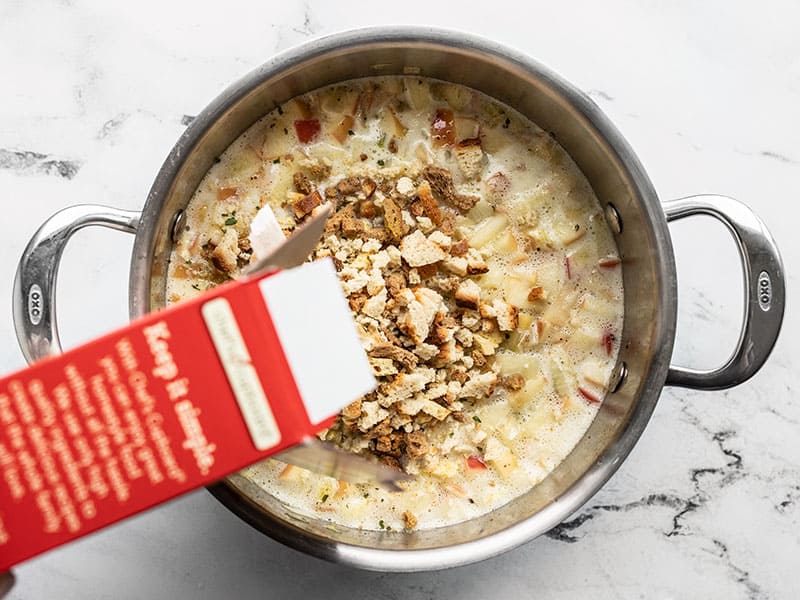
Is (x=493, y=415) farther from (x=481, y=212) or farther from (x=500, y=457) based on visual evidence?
(x=481, y=212)

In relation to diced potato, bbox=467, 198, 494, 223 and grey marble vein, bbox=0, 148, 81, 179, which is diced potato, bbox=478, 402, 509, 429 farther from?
grey marble vein, bbox=0, 148, 81, 179

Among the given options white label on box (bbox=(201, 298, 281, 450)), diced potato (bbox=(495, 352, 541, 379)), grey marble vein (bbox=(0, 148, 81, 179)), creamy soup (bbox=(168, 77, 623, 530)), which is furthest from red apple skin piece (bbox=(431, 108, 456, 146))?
white label on box (bbox=(201, 298, 281, 450))

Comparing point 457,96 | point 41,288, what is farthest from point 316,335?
point 457,96

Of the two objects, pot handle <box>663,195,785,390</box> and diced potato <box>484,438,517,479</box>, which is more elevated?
pot handle <box>663,195,785,390</box>

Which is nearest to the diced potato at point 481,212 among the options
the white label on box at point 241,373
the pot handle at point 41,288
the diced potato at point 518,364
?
the diced potato at point 518,364

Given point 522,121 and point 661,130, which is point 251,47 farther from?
point 661,130

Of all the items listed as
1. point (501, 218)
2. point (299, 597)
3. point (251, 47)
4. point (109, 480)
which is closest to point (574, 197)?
point (501, 218)

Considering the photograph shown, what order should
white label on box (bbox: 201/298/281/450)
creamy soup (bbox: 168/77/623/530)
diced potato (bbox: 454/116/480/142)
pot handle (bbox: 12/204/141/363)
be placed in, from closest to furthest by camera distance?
white label on box (bbox: 201/298/281/450) → pot handle (bbox: 12/204/141/363) → creamy soup (bbox: 168/77/623/530) → diced potato (bbox: 454/116/480/142)
